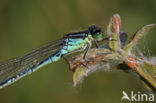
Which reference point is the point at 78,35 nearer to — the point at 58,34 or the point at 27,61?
the point at 27,61

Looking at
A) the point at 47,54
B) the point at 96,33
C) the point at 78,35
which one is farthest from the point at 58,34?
A: the point at 96,33

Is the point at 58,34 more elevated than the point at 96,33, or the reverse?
the point at 58,34

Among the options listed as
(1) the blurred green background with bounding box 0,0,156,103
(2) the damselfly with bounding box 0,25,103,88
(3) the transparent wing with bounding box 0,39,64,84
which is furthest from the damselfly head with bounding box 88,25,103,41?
(1) the blurred green background with bounding box 0,0,156,103

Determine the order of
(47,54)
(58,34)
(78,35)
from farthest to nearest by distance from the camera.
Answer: (58,34) < (47,54) < (78,35)

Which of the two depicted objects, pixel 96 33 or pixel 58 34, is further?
pixel 58 34

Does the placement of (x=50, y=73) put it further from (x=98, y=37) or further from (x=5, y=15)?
(x=98, y=37)

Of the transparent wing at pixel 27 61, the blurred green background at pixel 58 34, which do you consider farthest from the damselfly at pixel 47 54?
the blurred green background at pixel 58 34

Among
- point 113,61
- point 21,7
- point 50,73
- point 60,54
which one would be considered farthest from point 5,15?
point 113,61

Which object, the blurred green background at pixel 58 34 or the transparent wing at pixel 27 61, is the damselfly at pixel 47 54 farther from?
the blurred green background at pixel 58 34
